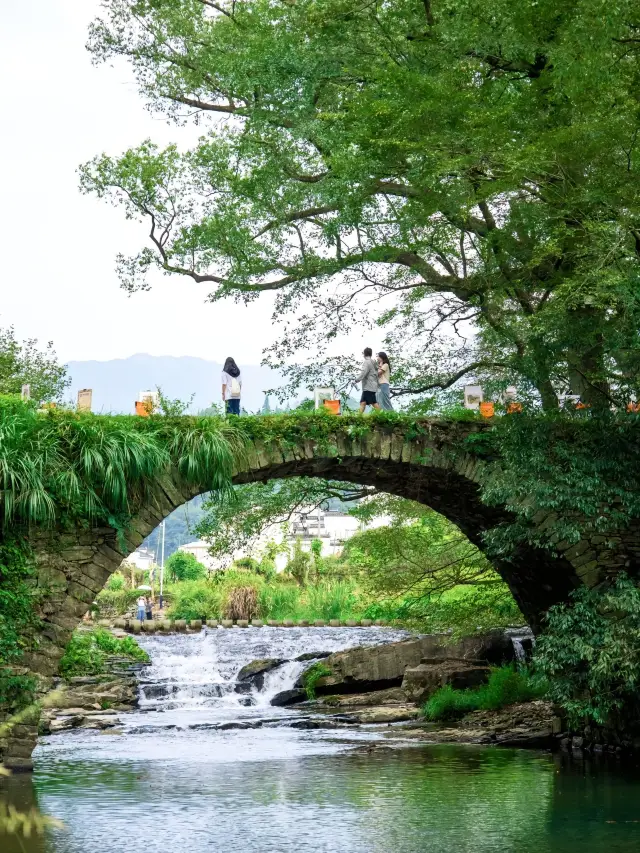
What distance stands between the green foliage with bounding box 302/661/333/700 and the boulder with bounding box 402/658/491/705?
1.80 m

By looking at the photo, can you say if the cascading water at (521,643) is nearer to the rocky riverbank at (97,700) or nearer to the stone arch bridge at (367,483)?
the stone arch bridge at (367,483)

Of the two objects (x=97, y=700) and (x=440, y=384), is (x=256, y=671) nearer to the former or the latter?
(x=97, y=700)

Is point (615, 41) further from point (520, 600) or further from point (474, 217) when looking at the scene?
point (520, 600)

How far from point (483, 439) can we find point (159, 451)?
382 centimetres

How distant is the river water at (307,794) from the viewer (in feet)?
22.6

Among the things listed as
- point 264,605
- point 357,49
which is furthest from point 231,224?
point 264,605

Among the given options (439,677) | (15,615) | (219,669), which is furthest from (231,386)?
(219,669)

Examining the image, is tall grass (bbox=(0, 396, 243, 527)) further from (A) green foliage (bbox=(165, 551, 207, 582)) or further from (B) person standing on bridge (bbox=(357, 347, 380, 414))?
(A) green foliage (bbox=(165, 551, 207, 582))

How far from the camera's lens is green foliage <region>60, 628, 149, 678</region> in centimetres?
1811

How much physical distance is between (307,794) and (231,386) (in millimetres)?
4891

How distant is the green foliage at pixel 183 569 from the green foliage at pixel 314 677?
23.5 m

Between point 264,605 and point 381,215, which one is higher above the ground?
point 381,215

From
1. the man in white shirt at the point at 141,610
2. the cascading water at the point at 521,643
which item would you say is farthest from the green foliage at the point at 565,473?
the man in white shirt at the point at 141,610

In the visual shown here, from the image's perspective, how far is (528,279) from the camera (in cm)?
1217
